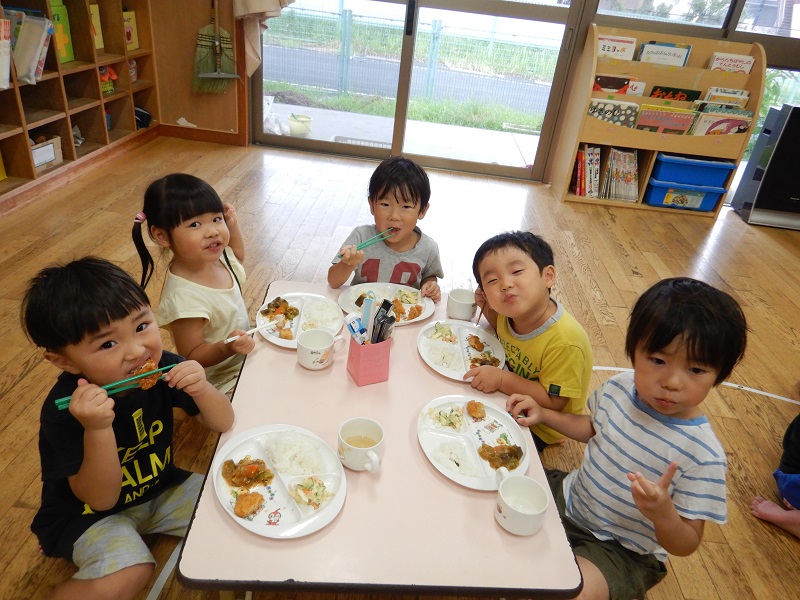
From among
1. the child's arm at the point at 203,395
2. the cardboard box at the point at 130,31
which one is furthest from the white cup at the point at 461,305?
the cardboard box at the point at 130,31

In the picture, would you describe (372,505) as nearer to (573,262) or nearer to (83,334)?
(83,334)

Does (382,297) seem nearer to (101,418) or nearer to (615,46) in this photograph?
(101,418)

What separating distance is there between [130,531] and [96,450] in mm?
310

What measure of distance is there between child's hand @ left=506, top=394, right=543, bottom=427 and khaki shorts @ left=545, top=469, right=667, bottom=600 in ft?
0.54

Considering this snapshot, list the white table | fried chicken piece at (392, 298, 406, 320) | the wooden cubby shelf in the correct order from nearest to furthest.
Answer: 1. the white table
2. fried chicken piece at (392, 298, 406, 320)
3. the wooden cubby shelf

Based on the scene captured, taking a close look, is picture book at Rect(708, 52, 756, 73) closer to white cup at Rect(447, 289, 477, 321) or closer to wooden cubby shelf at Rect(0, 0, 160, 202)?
white cup at Rect(447, 289, 477, 321)

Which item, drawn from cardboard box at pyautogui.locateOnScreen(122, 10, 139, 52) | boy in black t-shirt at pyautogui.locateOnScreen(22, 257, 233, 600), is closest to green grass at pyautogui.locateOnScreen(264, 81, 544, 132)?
cardboard box at pyautogui.locateOnScreen(122, 10, 139, 52)

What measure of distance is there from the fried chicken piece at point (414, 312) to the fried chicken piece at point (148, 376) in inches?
26.2

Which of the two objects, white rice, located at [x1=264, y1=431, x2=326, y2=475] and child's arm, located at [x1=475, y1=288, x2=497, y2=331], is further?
child's arm, located at [x1=475, y1=288, x2=497, y2=331]

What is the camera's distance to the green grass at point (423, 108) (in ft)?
14.6

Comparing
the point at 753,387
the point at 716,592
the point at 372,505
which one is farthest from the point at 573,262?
the point at 372,505

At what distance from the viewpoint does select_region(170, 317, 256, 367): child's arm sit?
138 centimetres

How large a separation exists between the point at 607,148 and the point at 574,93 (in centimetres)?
49

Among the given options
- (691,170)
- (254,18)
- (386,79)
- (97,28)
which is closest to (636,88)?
(691,170)
